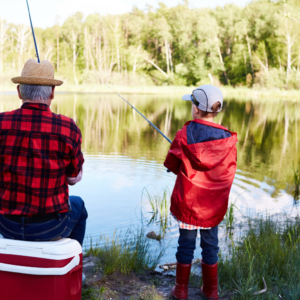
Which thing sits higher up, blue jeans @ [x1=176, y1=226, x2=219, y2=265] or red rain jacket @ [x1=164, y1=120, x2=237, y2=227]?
red rain jacket @ [x1=164, y1=120, x2=237, y2=227]

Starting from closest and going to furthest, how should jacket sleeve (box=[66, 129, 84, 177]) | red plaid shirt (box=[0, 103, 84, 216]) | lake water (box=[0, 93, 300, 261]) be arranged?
red plaid shirt (box=[0, 103, 84, 216])
jacket sleeve (box=[66, 129, 84, 177])
lake water (box=[0, 93, 300, 261])

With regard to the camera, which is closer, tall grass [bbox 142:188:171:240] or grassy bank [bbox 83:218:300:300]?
grassy bank [bbox 83:218:300:300]

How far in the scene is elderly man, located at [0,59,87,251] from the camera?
1.78 meters

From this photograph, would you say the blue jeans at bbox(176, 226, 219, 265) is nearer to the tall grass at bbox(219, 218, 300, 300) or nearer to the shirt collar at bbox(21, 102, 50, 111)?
the tall grass at bbox(219, 218, 300, 300)

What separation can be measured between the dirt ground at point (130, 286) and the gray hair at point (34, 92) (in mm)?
1206

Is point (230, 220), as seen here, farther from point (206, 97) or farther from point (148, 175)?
point (148, 175)

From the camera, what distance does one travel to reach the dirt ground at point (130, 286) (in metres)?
2.32

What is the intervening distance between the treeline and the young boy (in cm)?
3329

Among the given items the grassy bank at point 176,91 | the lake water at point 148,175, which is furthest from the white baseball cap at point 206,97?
the grassy bank at point 176,91

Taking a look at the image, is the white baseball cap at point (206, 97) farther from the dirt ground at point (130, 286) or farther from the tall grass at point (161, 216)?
the tall grass at point (161, 216)

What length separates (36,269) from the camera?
5.47 feet

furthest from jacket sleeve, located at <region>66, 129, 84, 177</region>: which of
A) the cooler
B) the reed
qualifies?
the reed

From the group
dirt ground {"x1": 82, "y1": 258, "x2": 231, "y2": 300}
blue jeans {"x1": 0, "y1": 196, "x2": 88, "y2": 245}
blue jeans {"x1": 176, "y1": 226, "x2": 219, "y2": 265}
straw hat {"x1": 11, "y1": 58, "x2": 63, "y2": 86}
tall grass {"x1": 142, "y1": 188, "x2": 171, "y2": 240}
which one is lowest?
tall grass {"x1": 142, "y1": 188, "x2": 171, "y2": 240}

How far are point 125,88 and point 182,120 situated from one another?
22.4 metres
